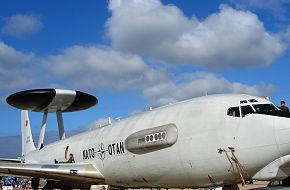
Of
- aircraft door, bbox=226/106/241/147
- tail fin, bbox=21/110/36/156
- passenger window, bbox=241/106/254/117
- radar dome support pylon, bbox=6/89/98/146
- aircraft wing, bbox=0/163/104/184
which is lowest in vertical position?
aircraft wing, bbox=0/163/104/184

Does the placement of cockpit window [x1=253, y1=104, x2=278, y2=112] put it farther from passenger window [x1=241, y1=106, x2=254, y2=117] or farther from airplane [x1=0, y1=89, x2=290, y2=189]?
passenger window [x1=241, y1=106, x2=254, y2=117]

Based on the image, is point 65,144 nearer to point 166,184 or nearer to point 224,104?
point 166,184

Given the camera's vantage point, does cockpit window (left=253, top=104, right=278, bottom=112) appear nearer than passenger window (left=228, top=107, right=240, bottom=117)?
Yes

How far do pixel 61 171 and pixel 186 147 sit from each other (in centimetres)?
813

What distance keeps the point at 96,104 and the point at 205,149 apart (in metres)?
24.8

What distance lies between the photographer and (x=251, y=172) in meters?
12.9

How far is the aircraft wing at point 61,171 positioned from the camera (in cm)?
1944

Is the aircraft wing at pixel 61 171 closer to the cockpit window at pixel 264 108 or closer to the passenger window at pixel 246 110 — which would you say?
the passenger window at pixel 246 110

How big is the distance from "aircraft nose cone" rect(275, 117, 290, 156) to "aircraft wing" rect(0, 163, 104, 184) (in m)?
9.36

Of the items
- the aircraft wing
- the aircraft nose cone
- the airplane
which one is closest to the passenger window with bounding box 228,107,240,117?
the airplane

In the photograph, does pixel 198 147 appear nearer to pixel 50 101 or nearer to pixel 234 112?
pixel 234 112

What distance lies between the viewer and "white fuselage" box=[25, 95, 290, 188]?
12516 millimetres

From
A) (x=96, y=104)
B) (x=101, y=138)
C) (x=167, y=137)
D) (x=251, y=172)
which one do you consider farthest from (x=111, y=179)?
(x=96, y=104)

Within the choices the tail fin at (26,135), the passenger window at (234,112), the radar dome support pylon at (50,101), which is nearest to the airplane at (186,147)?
the passenger window at (234,112)
